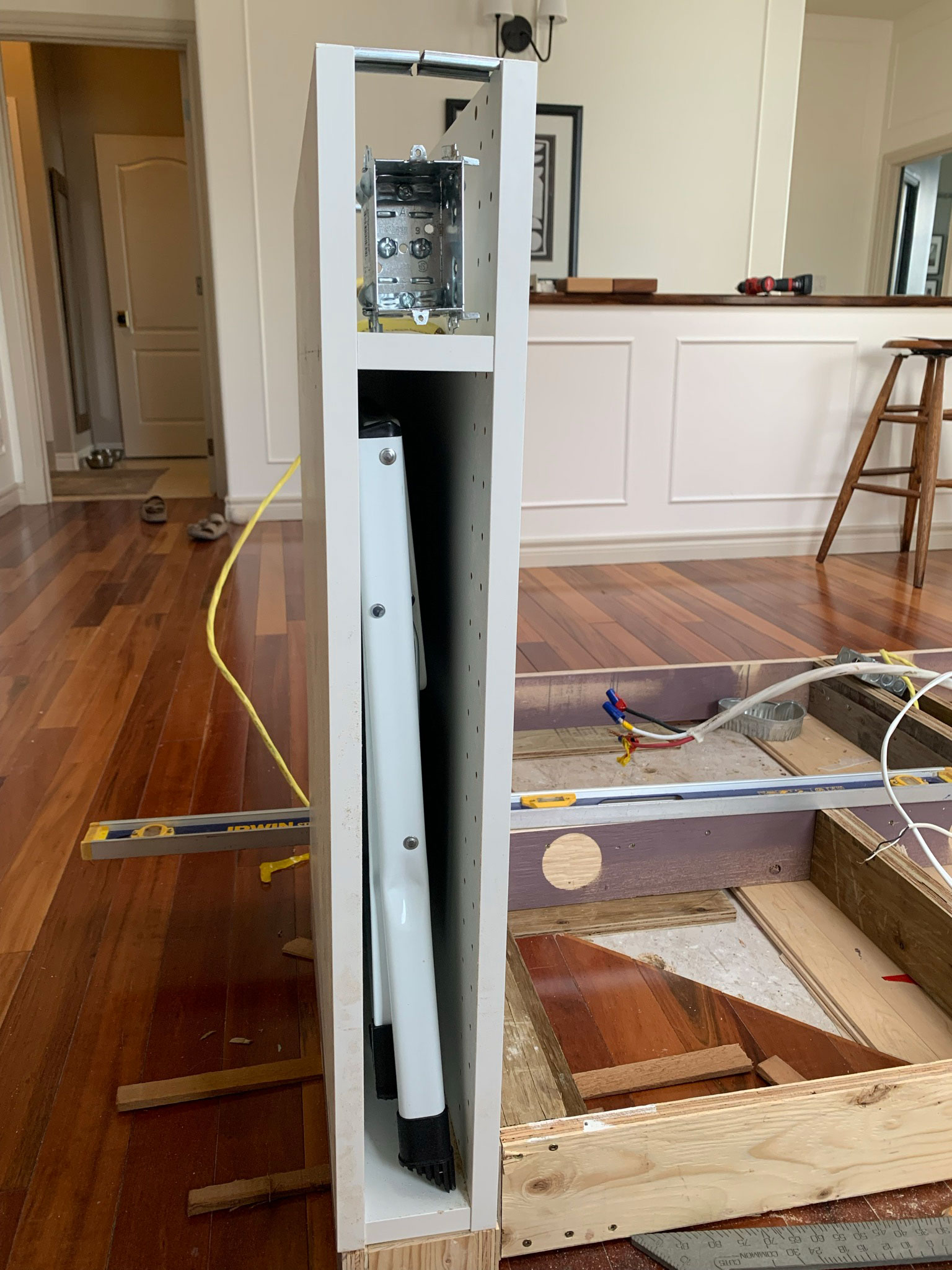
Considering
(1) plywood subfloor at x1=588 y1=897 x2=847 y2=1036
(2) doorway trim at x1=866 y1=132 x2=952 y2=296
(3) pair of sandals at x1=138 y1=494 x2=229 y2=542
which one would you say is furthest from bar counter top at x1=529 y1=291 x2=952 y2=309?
(2) doorway trim at x1=866 y1=132 x2=952 y2=296

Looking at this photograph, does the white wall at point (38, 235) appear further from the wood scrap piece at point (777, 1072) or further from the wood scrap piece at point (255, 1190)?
the wood scrap piece at point (777, 1072)

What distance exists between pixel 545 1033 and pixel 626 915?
319 mm

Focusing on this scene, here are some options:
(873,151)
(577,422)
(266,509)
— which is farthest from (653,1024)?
(873,151)

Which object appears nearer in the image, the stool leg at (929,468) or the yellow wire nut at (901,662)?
the yellow wire nut at (901,662)

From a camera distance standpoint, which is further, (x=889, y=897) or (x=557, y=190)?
(x=557, y=190)

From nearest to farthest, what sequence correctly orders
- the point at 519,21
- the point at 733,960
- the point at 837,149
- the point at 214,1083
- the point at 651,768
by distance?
1. the point at 214,1083
2. the point at 733,960
3. the point at 651,768
4. the point at 519,21
5. the point at 837,149

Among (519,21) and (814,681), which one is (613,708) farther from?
(519,21)

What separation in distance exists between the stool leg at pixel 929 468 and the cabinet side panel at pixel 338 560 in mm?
2876

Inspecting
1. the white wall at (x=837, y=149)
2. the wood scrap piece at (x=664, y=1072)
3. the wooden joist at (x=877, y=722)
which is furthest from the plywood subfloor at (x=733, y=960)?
the white wall at (x=837, y=149)

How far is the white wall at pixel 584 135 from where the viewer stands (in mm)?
3779

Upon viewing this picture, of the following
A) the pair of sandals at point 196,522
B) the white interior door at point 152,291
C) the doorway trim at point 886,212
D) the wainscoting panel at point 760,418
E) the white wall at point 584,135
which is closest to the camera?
the wainscoting panel at point 760,418

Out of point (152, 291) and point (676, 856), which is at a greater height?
point (152, 291)

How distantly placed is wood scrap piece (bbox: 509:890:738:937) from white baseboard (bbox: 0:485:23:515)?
3912 millimetres

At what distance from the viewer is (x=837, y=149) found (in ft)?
20.9
